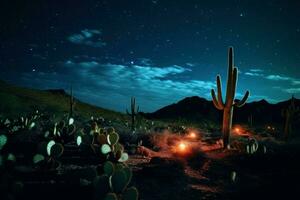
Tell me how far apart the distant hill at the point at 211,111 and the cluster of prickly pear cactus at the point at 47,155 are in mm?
43195

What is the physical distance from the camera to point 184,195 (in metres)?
6.14

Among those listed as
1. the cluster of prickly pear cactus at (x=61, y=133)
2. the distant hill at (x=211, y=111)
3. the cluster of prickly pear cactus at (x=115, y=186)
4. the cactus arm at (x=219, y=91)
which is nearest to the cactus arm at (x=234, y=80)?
the cactus arm at (x=219, y=91)

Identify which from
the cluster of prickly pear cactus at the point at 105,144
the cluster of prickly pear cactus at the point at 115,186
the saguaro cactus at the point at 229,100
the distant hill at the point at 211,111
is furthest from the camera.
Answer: the distant hill at the point at 211,111

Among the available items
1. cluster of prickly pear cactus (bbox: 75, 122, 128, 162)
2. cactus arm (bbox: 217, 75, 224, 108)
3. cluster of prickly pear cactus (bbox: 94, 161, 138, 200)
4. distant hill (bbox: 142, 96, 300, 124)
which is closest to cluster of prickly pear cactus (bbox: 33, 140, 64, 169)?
cluster of prickly pear cactus (bbox: 75, 122, 128, 162)

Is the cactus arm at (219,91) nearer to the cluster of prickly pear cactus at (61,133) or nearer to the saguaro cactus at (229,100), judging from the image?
the saguaro cactus at (229,100)

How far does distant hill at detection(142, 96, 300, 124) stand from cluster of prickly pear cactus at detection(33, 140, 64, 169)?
4319 centimetres

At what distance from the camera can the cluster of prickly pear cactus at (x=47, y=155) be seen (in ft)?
21.2

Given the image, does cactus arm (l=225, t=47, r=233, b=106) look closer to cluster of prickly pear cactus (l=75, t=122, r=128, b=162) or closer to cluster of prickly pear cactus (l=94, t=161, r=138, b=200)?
cluster of prickly pear cactus (l=75, t=122, r=128, b=162)

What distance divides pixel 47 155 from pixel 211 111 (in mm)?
53835

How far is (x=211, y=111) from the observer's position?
191 ft

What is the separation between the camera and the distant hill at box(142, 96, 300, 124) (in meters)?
53.0

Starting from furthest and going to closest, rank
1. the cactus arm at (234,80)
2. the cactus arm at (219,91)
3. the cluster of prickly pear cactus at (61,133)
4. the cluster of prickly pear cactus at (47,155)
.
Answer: the cactus arm at (219,91), the cactus arm at (234,80), the cluster of prickly pear cactus at (61,133), the cluster of prickly pear cactus at (47,155)

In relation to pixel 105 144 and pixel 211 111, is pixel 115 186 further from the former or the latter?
pixel 211 111

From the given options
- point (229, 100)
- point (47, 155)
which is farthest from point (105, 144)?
point (229, 100)
